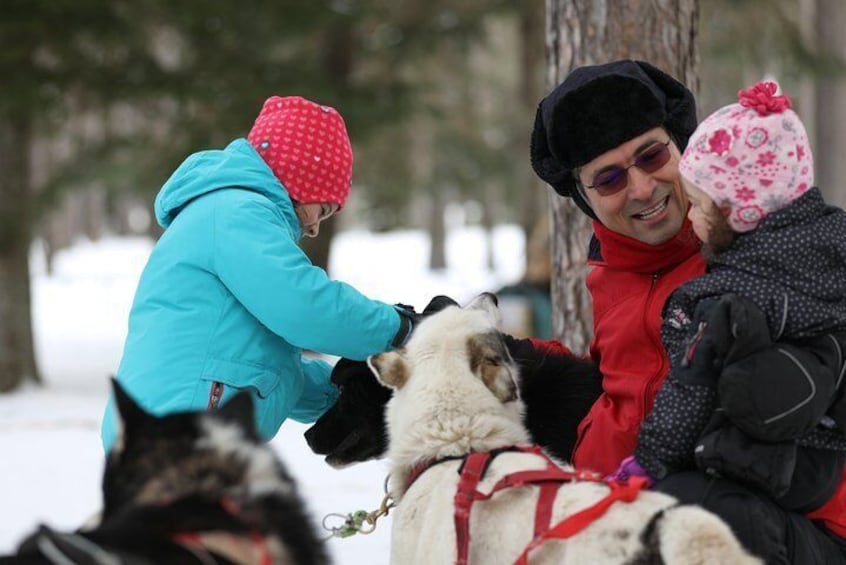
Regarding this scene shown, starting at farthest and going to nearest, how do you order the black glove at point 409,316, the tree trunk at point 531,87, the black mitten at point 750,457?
the tree trunk at point 531,87 < the black glove at point 409,316 < the black mitten at point 750,457

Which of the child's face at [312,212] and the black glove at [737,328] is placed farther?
the child's face at [312,212]

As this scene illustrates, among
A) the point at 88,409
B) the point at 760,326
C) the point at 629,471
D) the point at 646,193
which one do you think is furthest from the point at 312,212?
the point at 88,409

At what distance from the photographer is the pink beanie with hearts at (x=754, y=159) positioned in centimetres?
251

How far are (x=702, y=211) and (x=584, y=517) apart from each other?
0.90m

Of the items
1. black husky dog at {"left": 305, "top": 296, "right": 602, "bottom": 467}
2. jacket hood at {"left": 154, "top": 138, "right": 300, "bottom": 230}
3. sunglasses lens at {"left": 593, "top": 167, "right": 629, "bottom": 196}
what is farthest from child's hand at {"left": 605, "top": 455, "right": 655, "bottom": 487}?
jacket hood at {"left": 154, "top": 138, "right": 300, "bottom": 230}

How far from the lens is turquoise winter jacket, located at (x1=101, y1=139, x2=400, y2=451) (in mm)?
3258

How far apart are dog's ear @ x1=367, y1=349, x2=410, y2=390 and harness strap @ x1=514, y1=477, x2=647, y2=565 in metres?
0.86

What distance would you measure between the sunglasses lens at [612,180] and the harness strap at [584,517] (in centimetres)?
101

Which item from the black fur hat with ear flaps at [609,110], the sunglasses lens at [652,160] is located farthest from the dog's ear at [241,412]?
the sunglasses lens at [652,160]

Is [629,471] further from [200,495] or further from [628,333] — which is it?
[200,495]

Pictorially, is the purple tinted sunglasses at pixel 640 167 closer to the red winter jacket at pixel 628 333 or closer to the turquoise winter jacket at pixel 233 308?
the red winter jacket at pixel 628 333

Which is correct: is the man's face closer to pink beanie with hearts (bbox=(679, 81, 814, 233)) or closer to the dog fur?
pink beanie with hearts (bbox=(679, 81, 814, 233))

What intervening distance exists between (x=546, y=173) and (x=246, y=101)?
8379 mm

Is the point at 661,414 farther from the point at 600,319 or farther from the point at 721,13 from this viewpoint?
the point at 721,13
